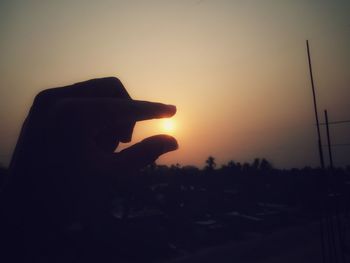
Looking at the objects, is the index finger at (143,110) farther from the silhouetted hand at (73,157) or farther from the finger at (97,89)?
the finger at (97,89)

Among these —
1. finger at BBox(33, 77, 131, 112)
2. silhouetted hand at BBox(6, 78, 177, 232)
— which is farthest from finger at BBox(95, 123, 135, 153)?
finger at BBox(33, 77, 131, 112)

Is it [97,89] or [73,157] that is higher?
[97,89]

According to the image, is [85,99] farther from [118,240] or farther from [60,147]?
[118,240]

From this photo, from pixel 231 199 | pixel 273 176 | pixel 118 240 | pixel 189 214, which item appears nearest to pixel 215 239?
pixel 189 214

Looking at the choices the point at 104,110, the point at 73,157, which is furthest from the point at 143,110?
the point at 73,157

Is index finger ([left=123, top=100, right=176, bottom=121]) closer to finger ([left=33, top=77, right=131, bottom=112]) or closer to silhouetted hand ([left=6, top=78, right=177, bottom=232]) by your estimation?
silhouetted hand ([left=6, top=78, right=177, bottom=232])

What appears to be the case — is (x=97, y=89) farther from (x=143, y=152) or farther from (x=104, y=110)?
(x=143, y=152)

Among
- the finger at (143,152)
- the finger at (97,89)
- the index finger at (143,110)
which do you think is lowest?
the finger at (143,152)

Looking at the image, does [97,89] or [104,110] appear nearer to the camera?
[104,110]

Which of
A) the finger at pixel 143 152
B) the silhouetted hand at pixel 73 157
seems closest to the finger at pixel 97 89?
the silhouetted hand at pixel 73 157
